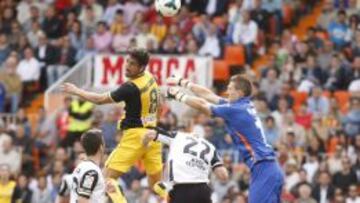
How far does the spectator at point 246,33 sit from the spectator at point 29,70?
4.63 m

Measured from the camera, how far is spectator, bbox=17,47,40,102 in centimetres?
3247

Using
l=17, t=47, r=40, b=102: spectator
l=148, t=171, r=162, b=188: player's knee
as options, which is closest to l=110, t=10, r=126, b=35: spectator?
l=17, t=47, r=40, b=102: spectator

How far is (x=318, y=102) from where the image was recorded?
94.9 ft

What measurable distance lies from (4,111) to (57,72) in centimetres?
153

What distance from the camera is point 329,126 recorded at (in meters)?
28.0

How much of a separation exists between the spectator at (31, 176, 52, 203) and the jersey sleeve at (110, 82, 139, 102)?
8.37 meters

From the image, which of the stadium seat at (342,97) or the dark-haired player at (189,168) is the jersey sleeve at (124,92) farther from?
the stadium seat at (342,97)

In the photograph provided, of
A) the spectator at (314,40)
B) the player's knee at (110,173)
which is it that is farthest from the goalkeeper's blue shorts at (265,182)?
the spectator at (314,40)

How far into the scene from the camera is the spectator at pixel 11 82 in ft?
105

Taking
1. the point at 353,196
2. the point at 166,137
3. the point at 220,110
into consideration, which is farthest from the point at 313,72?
the point at 166,137

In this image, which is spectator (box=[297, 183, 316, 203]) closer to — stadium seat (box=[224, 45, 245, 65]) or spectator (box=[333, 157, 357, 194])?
spectator (box=[333, 157, 357, 194])

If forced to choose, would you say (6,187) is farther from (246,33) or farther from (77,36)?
(246,33)

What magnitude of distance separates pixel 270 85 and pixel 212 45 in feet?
9.12

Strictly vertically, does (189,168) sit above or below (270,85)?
below
